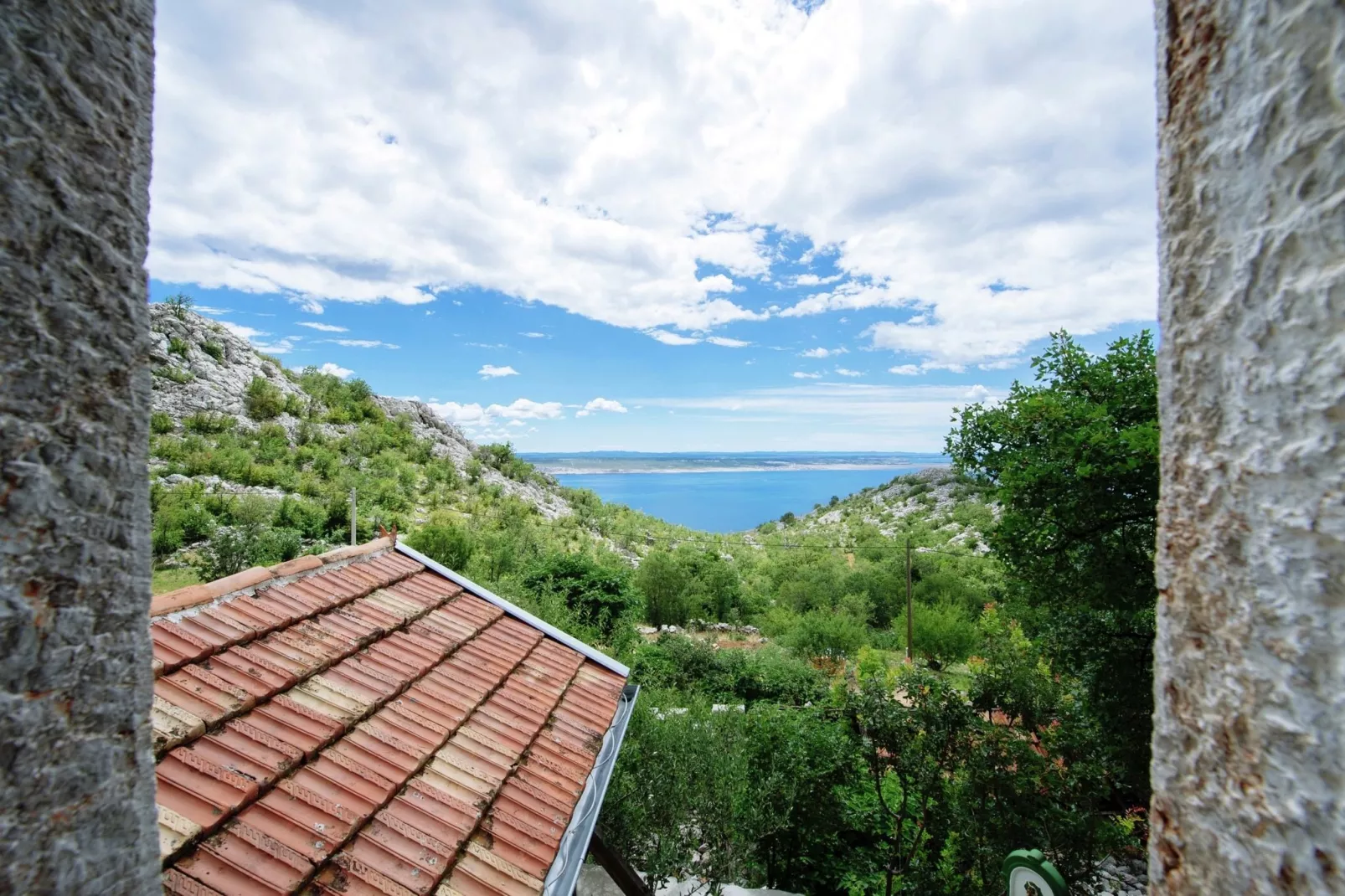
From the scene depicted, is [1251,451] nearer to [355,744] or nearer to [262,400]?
[355,744]

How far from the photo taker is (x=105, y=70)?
825 mm

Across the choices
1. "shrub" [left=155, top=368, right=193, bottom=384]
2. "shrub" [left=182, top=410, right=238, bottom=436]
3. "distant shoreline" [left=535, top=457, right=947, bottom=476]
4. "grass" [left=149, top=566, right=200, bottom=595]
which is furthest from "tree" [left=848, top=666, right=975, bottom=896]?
"distant shoreline" [left=535, top=457, right=947, bottom=476]

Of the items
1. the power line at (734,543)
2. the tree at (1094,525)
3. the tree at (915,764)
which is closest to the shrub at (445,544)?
the power line at (734,543)

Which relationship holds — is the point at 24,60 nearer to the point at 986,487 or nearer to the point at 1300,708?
the point at 1300,708

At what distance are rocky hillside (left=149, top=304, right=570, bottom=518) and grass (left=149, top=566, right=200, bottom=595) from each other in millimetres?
5687

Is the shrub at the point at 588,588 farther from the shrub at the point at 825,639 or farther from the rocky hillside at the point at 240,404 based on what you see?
the rocky hillside at the point at 240,404

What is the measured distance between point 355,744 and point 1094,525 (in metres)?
6.64

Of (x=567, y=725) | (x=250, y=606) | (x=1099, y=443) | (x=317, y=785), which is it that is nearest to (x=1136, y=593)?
(x=1099, y=443)

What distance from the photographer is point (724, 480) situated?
10156 centimetres

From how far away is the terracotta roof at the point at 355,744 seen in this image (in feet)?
6.31

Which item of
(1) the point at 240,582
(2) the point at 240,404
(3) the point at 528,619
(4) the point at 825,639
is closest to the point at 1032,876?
(3) the point at 528,619

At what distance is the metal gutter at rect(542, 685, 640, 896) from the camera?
231 cm

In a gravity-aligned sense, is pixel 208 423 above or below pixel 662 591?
above

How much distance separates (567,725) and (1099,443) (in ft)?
17.5
